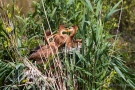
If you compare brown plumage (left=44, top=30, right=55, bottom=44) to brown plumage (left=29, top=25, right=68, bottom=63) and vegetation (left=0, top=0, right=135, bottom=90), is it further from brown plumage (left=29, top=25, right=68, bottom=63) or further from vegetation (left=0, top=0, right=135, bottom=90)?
vegetation (left=0, top=0, right=135, bottom=90)

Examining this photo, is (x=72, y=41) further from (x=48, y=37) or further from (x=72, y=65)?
(x=72, y=65)

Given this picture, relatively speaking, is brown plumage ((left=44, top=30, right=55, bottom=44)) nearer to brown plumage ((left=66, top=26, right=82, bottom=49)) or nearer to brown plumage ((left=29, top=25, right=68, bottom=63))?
brown plumage ((left=29, top=25, right=68, bottom=63))

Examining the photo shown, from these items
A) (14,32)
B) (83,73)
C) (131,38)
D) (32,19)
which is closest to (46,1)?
(32,19)

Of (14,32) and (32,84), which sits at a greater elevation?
(14,32)

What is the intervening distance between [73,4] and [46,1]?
0.33 meters

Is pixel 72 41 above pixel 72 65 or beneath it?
above

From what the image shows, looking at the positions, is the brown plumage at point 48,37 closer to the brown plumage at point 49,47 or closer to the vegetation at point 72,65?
the brown plumage at point 49,47

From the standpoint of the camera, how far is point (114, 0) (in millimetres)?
8938

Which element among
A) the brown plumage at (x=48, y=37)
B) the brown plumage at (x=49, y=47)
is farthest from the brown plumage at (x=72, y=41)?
the brown plumage at (x=48, y=37)

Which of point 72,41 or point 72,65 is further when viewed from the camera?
point 72,41

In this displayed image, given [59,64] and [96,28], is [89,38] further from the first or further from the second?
[59,64]

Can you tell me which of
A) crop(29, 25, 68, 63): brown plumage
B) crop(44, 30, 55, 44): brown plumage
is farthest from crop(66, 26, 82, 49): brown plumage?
crop(44, 30, 55, 44): brown plumage

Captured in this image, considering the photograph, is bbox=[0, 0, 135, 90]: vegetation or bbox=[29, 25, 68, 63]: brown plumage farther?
bbox=[29, 25, 68, 63]: brown plumage

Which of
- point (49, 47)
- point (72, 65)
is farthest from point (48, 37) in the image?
point (72, 65)
